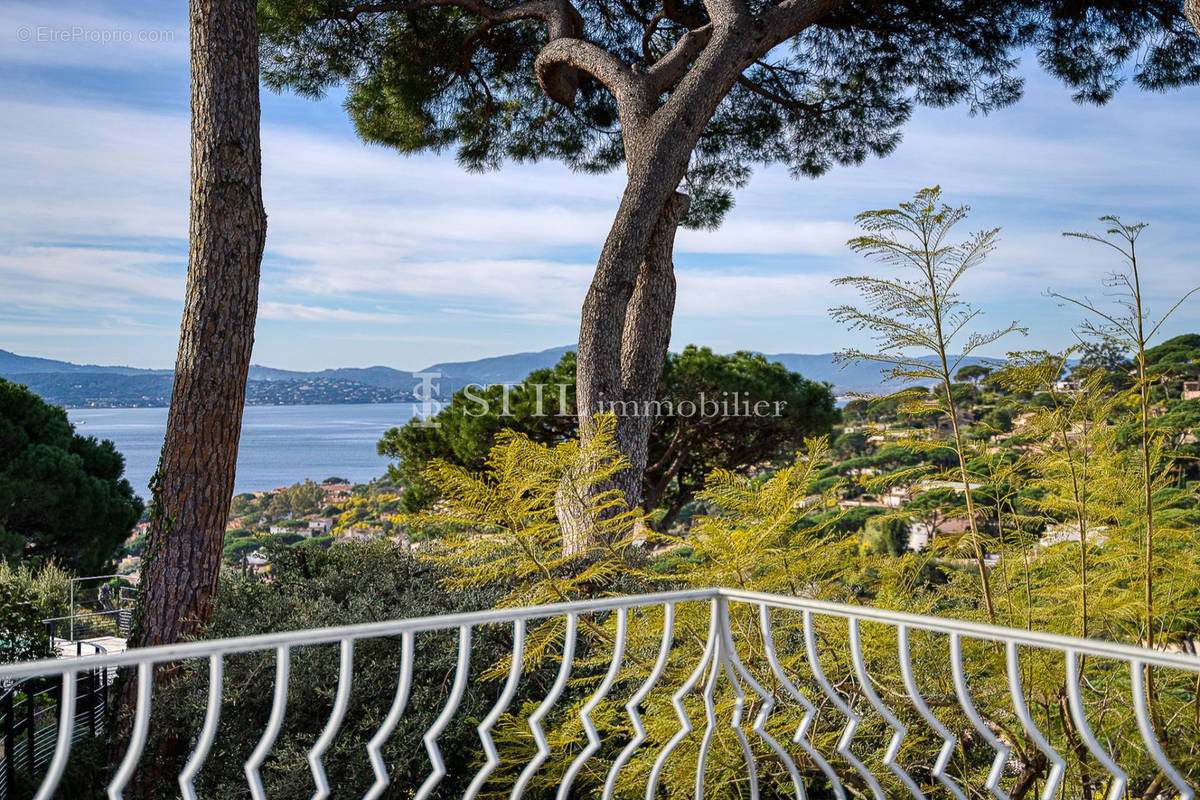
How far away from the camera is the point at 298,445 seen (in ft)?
125

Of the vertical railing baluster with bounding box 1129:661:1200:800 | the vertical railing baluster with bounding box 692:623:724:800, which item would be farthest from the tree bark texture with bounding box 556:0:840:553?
the vertical railing baluster with bounding box 1129:661:1200:800

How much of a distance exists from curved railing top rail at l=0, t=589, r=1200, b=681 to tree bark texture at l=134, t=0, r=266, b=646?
10.1ft

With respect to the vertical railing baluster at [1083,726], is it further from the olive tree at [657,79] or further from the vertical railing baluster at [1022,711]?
the olive tree at [657,79]

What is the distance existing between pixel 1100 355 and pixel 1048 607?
29.4 inches

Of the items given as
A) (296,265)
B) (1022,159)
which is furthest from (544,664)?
(296,265)

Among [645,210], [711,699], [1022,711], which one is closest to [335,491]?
[645,210]

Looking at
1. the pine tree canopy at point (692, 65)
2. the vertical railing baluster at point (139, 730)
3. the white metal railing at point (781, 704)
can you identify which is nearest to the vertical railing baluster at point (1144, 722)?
the white metal railing at point (781, 704)

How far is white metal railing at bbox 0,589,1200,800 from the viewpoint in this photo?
146 centimetres

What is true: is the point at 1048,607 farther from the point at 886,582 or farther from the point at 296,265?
the point at 296,265

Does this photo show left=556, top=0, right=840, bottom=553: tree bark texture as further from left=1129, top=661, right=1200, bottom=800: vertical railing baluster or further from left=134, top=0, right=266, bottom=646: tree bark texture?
left=1129, top=661, right=1200, bottom=800: vertical railing baluster

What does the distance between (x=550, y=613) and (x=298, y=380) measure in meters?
25.8

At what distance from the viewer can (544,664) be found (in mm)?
3662

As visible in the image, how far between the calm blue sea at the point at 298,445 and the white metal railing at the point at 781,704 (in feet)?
50.0

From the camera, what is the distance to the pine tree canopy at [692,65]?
6.62 meters
